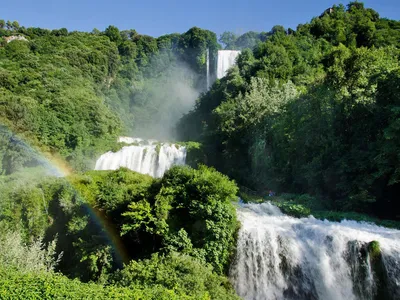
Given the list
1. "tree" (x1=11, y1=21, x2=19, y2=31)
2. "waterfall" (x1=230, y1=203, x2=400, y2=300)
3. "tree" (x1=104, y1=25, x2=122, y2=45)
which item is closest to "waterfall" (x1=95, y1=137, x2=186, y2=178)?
"waterfall" (x1=230, y1=203, x2=400, y2=300)

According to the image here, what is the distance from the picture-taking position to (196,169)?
79.5ft

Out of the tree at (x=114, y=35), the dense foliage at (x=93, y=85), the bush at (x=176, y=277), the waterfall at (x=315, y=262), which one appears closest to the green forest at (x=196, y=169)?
the bush at (x=176, y=277)

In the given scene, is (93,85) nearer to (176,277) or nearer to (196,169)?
(196,169)

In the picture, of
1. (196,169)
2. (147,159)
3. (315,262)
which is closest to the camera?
(315,262)

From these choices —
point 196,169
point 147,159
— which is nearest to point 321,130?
point 196,169

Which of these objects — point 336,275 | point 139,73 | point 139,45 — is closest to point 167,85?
point 139,73

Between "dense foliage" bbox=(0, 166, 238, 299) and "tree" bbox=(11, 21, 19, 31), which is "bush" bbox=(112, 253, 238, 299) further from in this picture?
"tree" bbox=(11, 21, 19, 31)

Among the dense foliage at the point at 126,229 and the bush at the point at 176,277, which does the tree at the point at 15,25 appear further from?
the bush at the point at 176,277

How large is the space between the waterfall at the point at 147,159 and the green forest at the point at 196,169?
149 cm

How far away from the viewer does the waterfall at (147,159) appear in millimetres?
35906

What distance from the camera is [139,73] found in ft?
232

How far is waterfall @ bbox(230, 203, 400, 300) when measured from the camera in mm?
12844

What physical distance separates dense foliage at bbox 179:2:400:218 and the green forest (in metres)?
0.09

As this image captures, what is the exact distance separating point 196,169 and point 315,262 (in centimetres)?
1197
